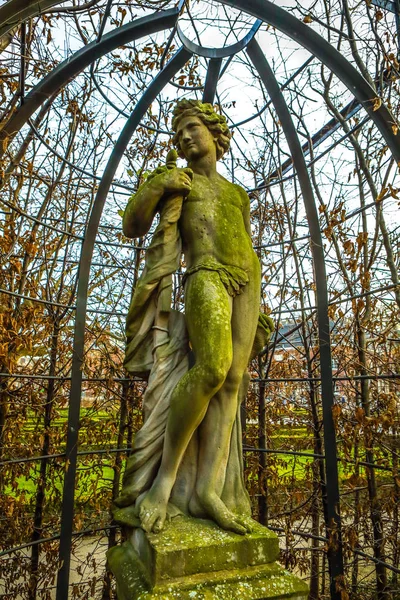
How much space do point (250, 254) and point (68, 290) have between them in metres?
3.52

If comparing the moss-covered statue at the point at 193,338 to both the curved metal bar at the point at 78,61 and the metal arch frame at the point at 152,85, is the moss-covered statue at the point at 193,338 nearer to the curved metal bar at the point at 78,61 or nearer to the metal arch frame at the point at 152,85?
the metal arch frame at the point at 152,85

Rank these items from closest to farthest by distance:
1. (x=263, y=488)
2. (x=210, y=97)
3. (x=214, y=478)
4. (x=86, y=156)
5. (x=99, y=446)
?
1. (x=214, y=478)
2. (x=210, y=97)
3. (x=263, y=488)
4. (x=99, y=446)
5. (x=86, y=156)

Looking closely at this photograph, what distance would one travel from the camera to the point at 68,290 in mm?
5496

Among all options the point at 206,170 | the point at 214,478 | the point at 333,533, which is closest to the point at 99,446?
the point at 333,533

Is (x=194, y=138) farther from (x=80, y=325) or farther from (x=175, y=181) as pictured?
(x=80, y=325)

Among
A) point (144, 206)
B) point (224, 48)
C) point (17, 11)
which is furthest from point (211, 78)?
point (17, 11)

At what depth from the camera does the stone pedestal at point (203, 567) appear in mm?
1719

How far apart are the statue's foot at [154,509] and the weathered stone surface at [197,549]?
0.03 m

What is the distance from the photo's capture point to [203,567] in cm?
180

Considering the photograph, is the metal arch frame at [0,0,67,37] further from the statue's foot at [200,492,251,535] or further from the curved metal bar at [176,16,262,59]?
the statue's foot at [200,492,251,535]

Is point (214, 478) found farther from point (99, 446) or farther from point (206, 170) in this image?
point (99, 446)

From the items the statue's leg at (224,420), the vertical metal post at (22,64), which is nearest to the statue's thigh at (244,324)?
the statue's leg at (224,420)

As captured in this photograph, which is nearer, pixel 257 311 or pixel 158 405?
pixel 158 405

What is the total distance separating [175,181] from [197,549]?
1807 millimetres
